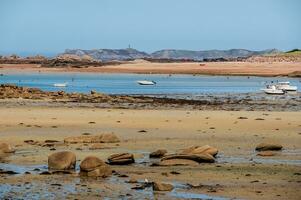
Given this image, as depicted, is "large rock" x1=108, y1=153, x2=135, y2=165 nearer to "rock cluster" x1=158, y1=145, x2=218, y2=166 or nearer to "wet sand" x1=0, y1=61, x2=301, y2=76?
"rock cluster" x1=158, y1=145, x2=218, y2=166

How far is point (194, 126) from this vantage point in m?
26.9

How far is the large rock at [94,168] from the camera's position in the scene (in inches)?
602

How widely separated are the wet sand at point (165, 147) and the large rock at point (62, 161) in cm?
34

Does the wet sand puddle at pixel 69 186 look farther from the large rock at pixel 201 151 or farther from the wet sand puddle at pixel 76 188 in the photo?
the large rock at pixel 201 151

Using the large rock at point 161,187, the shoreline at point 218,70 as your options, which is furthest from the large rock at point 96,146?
the shoreline at point 218,70

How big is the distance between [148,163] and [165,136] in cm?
625

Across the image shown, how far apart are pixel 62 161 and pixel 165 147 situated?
4.93 meters

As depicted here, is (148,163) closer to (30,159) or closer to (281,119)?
(30,159)

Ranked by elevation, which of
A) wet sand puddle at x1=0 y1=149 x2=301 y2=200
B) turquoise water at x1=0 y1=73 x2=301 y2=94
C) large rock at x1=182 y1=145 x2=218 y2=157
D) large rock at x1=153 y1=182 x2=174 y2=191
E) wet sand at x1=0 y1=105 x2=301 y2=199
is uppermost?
large rock at x1=182 y1=145 x2=218 y2=157

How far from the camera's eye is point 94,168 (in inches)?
610

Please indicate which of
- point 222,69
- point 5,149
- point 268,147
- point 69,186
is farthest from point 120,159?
point 222,69

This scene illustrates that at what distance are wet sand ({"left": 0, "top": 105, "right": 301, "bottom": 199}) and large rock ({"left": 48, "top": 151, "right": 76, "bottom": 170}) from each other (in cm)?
34

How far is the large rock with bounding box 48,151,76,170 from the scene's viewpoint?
53.0ft

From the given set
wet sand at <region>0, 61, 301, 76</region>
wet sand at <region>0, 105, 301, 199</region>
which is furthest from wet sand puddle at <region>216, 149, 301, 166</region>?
wet sand at <region>0, 61, 301, 76</region>
